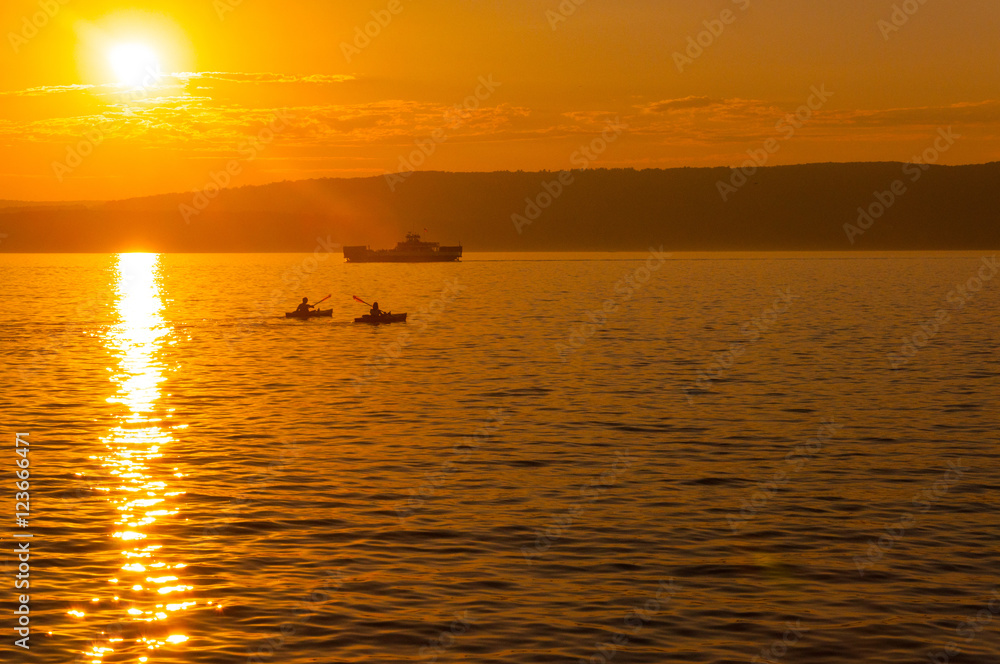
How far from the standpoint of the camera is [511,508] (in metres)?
21.7

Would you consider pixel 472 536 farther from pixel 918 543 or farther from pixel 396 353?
pixel 396 353

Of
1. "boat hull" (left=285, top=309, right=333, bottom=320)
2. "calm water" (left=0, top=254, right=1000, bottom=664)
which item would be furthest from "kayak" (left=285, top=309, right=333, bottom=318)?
"calm water" (left=0, top=254, right=1000, bottom=664)

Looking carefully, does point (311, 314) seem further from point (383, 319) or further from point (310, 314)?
point (383, 319)

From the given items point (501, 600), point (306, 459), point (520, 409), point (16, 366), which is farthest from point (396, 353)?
point (501, 600)

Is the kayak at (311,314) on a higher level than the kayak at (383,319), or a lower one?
higher

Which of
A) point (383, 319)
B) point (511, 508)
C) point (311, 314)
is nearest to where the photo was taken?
point (511, 508)

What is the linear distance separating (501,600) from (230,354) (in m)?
40.6

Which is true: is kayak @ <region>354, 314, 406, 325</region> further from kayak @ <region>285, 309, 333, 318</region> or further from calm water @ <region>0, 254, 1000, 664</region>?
calm water @ <region>0, 254, 1000, 664</region>

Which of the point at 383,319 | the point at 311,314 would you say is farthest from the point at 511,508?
the point at 311,314

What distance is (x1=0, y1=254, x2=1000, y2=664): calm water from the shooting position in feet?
49.5

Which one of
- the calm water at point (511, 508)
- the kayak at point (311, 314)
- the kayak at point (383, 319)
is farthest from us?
the kayak at point (311, 314)

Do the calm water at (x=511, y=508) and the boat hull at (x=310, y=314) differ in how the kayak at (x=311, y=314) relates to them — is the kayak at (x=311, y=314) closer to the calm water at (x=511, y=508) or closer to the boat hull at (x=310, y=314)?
the boat hull at (x=310, y=314)

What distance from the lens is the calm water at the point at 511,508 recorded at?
15.1 meters

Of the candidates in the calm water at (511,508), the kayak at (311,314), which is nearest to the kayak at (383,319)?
the kayak at (311,314)
